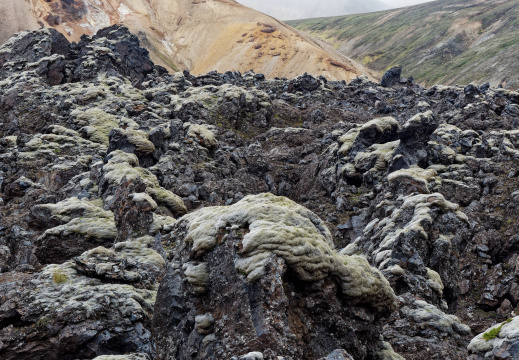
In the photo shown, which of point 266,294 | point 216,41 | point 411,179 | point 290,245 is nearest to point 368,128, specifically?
point 411,179

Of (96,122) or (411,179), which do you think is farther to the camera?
(96,122)

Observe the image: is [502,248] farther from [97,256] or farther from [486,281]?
[97,256]

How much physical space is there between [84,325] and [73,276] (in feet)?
10.7

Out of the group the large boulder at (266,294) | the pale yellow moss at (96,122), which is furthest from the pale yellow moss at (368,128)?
the pale yellow moss at (96,122)

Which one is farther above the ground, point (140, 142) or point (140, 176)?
point (140, 176)

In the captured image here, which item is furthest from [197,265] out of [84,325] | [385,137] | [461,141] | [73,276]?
[461,141]

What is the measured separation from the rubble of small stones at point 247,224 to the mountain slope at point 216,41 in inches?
3677

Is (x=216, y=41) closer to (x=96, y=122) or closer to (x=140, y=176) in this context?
(x=96, y=122)

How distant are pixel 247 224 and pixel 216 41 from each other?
612ft

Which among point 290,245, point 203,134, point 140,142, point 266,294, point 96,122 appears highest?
point 290,245

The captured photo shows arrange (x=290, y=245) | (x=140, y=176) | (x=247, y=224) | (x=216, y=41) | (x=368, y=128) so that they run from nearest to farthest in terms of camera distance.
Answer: (x=290, y=245), (x=247, y=224), (x=140, y=176), (x=368, y=128), (x=216, y=41)

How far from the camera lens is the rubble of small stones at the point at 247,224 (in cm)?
1340

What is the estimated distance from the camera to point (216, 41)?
187m

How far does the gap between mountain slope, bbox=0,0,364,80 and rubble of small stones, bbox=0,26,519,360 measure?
93388 mm
